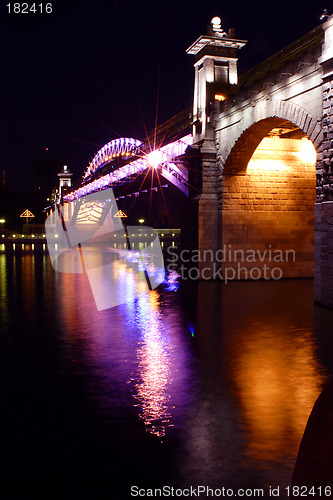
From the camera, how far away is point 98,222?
8938cm

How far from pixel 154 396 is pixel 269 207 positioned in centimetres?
1764

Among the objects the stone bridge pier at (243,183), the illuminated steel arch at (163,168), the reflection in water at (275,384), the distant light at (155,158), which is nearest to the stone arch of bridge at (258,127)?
the stone bridge pier at (243,183)

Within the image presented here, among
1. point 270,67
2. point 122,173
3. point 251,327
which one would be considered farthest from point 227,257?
point 122,173

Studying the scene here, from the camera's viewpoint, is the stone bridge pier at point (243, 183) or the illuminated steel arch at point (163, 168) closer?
the stone bridge pier at point (243, 183)

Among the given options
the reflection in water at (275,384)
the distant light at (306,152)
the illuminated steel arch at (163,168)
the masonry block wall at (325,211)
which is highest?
the illuminated steel arch at (163,168)

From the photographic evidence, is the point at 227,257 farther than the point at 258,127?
Yes

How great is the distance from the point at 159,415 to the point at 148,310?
8.44 metres

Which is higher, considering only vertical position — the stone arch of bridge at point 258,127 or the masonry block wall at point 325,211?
the stone arch of bridge at point 258,127

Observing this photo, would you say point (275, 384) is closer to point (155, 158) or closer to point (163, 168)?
point (163, 168)

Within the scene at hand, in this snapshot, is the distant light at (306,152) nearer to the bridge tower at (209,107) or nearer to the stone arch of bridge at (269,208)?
the stone arch of bridge at (269,208)

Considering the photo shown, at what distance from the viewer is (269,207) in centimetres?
2369

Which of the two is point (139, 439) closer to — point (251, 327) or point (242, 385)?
point (242, 385)

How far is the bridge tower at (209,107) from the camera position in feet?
78.6

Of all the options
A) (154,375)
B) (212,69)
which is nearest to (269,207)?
(212,69)
